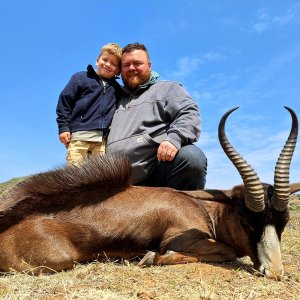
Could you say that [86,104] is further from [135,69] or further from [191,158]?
[191,158]

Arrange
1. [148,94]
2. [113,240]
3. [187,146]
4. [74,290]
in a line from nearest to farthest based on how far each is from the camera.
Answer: [74,290], [113,240], [187,146], [148,94]

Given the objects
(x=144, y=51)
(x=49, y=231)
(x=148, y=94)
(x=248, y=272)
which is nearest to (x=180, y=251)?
(x=248, y=272)

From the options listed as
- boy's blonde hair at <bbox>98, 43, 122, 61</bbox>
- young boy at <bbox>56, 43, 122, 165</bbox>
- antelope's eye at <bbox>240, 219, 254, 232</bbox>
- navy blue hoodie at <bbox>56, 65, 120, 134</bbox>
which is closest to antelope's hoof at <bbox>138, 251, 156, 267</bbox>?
antelope's eye at <bbox>240, 219, 254, 232</bbox>

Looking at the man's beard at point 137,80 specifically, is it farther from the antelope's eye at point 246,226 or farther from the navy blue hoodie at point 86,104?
the antelope's eye at point 246,226

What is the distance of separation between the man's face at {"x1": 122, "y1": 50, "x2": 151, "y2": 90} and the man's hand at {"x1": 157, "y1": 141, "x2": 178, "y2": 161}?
5.30 feet

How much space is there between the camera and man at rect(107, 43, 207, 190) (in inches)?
246

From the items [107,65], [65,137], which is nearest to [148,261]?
Result: [65,137]

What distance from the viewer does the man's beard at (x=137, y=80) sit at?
23.7 feet

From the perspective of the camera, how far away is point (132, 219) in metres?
5.20

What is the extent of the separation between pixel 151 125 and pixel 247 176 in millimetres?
2081

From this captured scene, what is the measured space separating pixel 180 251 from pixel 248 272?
2.57ft

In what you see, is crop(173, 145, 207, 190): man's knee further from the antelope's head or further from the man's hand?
the antelope's head

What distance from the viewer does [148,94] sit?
276 inches

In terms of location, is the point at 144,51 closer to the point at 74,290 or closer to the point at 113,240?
the point at 113,240
